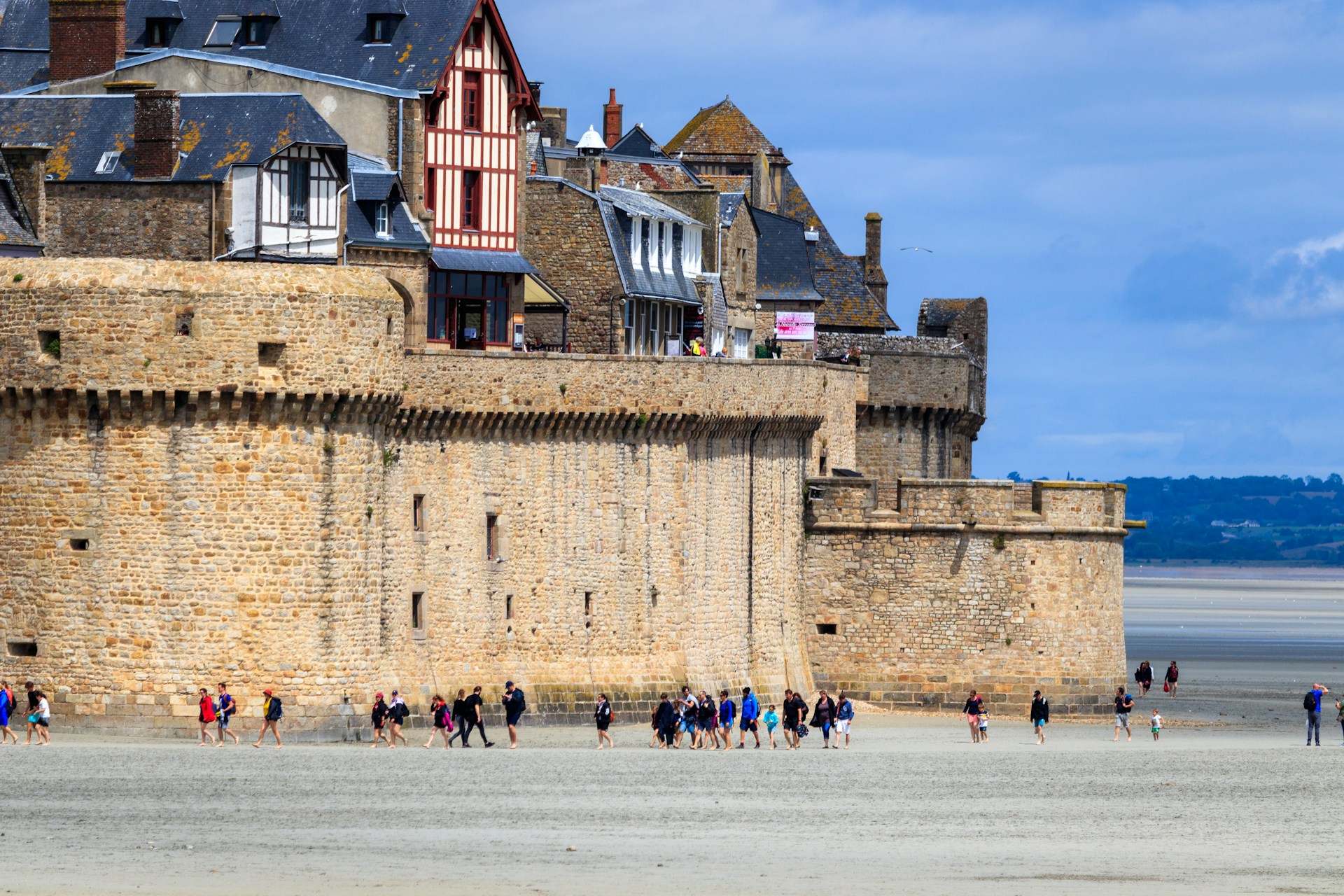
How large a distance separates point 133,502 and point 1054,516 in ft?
76.5

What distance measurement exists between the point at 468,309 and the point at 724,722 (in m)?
14.1

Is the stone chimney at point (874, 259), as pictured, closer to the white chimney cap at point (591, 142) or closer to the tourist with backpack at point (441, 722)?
the white chimney cap at point (591, 142)

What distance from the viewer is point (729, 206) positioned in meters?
75.8

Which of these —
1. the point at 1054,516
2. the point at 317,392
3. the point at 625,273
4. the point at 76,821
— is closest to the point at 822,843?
the point at 76,821

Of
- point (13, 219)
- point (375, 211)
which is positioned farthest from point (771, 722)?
point (13, 219)

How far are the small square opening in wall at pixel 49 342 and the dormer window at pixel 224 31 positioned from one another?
19.5m

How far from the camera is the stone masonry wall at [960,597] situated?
2421 inches

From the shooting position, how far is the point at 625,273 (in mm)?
65688

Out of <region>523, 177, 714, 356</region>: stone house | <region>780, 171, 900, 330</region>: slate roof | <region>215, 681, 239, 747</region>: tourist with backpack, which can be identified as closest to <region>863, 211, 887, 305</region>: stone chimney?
<region>780, 171, 900, 330</region>: slate roof

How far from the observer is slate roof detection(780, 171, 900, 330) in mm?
85938

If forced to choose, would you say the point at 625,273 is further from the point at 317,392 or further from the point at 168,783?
the point at 168,783

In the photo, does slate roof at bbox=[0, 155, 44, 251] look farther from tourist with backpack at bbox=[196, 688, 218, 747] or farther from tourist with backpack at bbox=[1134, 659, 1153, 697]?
tourist with backpack at bbox=[1134, 659, 1153, 697]

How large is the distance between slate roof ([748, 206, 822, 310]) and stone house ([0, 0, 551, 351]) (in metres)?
17.8

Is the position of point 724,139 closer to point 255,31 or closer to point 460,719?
point 255,31
